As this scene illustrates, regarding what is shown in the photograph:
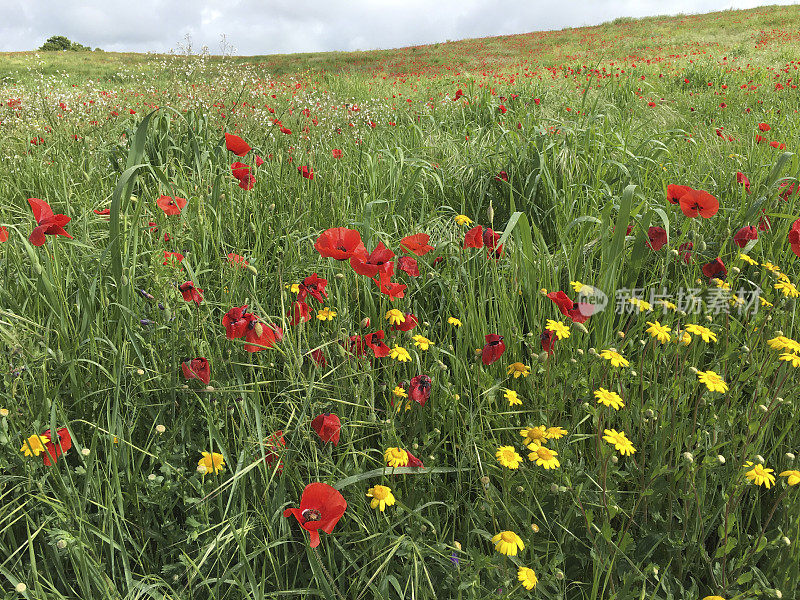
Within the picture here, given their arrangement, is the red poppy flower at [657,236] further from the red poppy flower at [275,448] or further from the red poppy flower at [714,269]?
the red poppy flower at [275,448]

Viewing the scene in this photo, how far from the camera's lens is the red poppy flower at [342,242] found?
1212mm

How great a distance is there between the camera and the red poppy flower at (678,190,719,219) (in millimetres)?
1448

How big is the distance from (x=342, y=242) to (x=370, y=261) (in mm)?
92

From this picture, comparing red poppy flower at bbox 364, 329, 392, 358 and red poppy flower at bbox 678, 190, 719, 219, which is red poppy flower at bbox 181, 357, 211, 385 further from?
red poppy flower at bbox 678, 190, 719, 219

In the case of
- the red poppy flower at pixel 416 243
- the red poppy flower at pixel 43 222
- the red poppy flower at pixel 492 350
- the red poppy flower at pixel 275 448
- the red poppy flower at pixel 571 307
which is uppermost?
the red poppy flower at pixel 43 222

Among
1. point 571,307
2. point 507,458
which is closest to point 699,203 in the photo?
point 571,307

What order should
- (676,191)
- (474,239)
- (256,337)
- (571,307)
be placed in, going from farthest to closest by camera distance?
(474,239), (676,191), (571,307), (256,337)

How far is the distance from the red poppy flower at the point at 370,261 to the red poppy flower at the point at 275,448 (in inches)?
16.6

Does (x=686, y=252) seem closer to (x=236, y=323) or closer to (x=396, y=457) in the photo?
(x=396, y=457)

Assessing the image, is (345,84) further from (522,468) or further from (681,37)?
(681,37)

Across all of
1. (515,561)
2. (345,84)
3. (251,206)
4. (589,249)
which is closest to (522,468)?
(515,561)

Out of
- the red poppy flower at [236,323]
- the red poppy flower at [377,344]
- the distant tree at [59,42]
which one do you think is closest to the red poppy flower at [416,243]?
the red poppy flower at [377,344]

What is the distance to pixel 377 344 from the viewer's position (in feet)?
4.47

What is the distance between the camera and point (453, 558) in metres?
1.01
